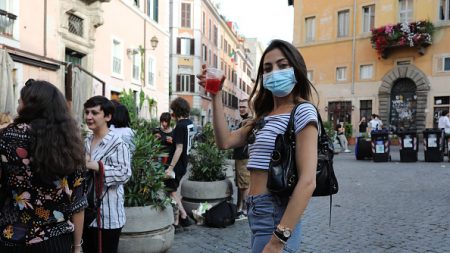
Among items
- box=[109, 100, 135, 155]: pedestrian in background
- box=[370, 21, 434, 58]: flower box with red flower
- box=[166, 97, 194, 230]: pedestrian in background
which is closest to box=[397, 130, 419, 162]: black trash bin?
box=[166, 97, 194, 230]: pedestrian in background

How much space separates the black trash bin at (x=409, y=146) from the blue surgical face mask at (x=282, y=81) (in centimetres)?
1401

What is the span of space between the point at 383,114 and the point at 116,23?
57.2 ft

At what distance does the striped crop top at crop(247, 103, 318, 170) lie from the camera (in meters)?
1.85

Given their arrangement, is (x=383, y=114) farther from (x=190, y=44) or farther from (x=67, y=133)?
(x=67, y=133)

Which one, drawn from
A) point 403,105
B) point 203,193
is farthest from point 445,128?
point 203,193

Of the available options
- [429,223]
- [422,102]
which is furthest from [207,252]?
[422,102]

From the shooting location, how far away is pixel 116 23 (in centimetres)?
1909

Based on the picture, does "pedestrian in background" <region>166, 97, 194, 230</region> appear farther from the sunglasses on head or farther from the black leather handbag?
the black leather handbag

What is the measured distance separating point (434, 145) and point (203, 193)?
11398 mm

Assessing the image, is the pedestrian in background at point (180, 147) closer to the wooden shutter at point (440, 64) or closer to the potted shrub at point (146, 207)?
the potted shrub at point (146, 207)

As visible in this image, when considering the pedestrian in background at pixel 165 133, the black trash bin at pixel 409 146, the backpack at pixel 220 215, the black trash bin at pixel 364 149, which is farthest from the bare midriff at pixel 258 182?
the black trash bin at pixel 364 149

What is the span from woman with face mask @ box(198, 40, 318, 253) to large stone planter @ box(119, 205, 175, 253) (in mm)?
2170

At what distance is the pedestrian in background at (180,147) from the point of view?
5355 mm

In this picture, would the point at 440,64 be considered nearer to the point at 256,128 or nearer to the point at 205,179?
the point at 205,179
